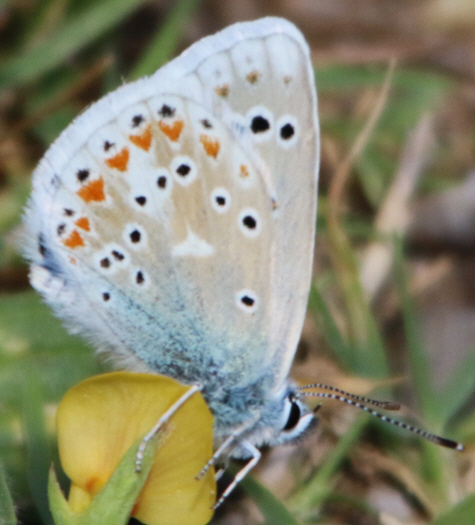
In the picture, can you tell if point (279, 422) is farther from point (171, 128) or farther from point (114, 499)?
point (171, 128)

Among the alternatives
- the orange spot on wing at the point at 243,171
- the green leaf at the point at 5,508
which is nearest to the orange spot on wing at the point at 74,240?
the orange spot on wing at the point at 243,171

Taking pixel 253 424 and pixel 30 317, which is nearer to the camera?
pixel 253 424

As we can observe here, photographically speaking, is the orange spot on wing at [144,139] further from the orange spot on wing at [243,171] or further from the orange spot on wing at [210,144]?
the orange spot on wing at [243,171]

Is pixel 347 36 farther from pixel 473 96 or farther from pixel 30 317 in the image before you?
pixel 30 317

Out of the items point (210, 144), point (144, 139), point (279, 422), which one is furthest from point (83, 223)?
point (279, 422)

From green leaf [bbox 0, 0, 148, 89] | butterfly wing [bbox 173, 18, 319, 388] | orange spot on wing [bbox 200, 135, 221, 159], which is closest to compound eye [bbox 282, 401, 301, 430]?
butterfly wing [bbox 173, 18, 319, 388]

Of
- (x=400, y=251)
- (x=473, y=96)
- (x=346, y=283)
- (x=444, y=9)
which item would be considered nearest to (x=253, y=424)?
(x=346, y=283)

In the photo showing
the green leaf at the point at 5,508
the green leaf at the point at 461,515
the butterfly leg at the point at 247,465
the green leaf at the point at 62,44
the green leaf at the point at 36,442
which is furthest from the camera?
the green leaf at the point at 62,44
